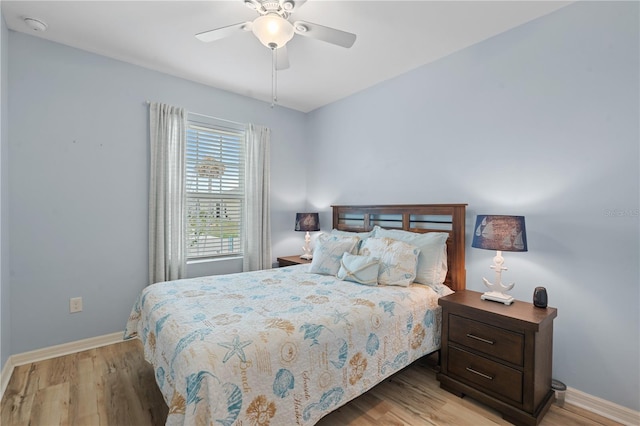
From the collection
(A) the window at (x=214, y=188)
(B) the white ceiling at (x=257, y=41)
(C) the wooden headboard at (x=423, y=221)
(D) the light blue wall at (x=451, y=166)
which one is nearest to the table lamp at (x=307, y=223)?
(C) the wooden headboard at (x=423, y=221)

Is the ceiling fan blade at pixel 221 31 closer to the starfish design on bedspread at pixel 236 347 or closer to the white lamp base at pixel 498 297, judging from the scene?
the starfish design on bedspread at pixel 236 347

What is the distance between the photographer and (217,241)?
3580mm

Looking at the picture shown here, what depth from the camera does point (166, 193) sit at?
121 inches

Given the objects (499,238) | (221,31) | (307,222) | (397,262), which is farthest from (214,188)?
(499,238)

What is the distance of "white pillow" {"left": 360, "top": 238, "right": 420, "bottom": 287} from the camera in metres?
2.37

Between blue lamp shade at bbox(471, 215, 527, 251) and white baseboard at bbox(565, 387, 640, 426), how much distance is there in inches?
41.5

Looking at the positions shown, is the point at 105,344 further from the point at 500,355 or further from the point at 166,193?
the point at 500,355

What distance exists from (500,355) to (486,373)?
0.56 ft

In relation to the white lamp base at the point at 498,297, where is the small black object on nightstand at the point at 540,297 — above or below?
above

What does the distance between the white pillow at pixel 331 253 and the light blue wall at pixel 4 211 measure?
7.67ft

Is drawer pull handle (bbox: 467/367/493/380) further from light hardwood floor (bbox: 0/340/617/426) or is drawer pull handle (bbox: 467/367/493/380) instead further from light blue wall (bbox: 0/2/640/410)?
light blue wall (bbox: 0/2/640/410)

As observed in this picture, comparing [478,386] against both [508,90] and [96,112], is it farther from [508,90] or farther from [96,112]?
[96,112]

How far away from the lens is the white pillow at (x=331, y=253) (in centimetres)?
Answer: 274

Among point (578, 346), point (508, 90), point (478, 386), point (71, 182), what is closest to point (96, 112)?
point (71, 182)
